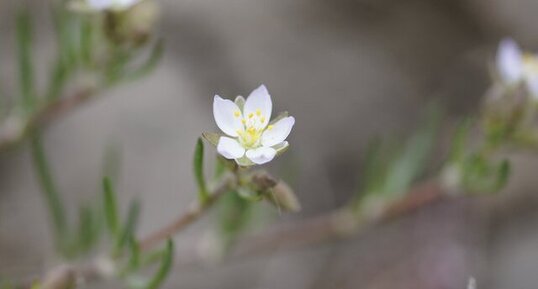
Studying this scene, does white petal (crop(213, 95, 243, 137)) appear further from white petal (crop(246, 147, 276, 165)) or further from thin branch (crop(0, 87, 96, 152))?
thin branch (crop(0, 87, 96, 152))

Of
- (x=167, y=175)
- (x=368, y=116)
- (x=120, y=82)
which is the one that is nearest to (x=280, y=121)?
(x=120, y=82)

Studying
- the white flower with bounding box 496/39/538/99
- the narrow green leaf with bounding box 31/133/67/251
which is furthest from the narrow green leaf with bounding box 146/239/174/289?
the white flower with bounding box 496/39/538/99

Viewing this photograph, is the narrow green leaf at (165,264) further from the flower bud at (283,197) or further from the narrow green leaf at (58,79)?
the narrow green leaf at (58,79)

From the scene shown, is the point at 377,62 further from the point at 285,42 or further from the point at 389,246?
the point at 389,246

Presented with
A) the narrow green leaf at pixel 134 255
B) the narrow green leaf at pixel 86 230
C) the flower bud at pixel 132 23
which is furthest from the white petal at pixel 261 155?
the narrow green leaf at pixel 86 230

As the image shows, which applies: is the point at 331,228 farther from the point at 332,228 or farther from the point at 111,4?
the point at 111,4
